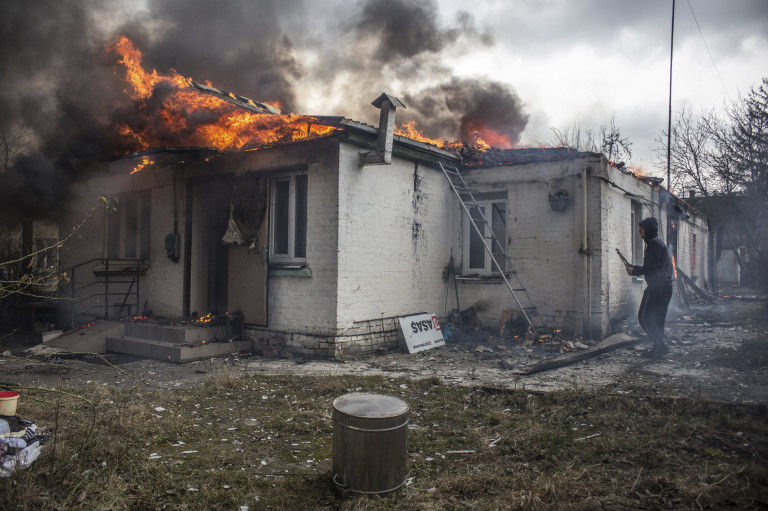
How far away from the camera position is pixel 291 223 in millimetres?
8922

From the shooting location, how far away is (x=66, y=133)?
10.5 meters

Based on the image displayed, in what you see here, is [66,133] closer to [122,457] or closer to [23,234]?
[23,234]

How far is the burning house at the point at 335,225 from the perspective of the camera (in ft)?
27.7

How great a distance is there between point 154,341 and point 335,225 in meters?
3.99

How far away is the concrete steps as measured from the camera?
8.30 meters

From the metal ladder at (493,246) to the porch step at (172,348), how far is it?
506cm

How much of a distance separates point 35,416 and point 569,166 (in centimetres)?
923

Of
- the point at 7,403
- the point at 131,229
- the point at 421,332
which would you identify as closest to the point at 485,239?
the point at 421,332

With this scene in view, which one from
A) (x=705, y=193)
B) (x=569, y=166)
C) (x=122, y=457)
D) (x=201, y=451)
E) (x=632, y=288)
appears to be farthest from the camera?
(x=705, y=193)

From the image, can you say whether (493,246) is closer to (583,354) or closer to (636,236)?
(583,354)

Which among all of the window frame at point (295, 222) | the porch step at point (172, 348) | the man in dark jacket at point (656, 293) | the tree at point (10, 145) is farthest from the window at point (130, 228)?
the man in dark jacket at point (656, 293)

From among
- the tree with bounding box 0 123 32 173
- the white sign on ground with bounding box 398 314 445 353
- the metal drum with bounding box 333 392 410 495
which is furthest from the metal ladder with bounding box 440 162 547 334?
the tree with bounding box 0 123 32 173

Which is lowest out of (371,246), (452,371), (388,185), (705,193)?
(452,371)

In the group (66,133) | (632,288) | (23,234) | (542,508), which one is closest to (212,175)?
(66,133)
